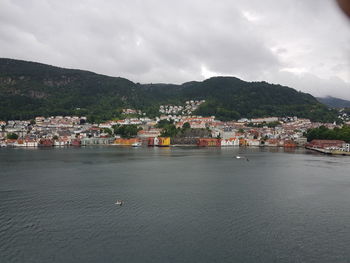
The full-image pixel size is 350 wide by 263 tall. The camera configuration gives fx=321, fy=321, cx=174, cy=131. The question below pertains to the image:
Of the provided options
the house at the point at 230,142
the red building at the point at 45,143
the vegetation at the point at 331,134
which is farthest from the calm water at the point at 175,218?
the red building at the point at 45,143

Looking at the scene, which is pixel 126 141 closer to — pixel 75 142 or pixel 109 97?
pixel 75 142

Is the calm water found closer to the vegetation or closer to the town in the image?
the vegetation

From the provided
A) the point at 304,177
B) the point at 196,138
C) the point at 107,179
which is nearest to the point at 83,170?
the point at 107,179

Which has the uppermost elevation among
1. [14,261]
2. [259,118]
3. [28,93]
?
[28,93]

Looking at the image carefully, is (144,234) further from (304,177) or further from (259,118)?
(259,118)

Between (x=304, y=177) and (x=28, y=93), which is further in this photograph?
(x=28, y=93)

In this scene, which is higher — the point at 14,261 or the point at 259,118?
the point at 259,118

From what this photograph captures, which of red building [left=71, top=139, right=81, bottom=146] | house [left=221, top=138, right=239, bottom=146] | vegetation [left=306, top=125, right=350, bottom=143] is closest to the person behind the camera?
vegetation [left=306, top=125, right=350, bottom=143]

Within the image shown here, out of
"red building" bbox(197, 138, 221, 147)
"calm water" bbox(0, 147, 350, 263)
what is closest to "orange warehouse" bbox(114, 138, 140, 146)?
"red building" bbox(197, 138, 221, 147)
